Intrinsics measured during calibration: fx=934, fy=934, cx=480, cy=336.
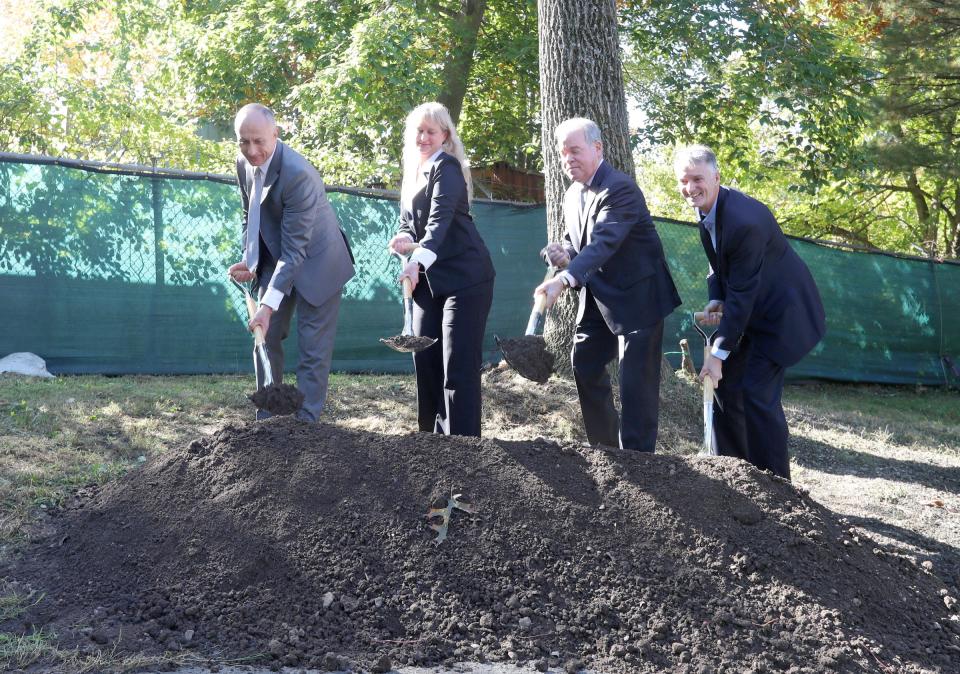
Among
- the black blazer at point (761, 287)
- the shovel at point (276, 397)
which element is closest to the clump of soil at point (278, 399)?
the shovel at point (276, 397)

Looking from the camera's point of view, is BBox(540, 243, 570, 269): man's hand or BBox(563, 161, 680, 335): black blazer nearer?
BBox(563, 161, 680, 335): black blazer

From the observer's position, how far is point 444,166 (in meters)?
4.43

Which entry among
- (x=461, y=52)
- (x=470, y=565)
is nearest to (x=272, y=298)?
(x=470, y=565)

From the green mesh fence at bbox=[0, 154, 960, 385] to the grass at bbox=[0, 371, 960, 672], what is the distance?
361 millimetres

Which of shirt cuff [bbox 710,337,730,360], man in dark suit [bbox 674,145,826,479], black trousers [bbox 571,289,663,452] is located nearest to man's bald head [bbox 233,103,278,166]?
black trousers [bbox 571,289,663,452]

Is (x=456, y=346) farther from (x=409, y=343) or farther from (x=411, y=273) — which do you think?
(x=411, y=273)

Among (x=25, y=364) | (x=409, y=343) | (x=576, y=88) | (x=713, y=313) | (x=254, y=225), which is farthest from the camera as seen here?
(x=25, y=364)

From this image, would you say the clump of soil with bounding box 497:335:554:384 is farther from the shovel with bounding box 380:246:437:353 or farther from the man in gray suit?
the man in gray suit

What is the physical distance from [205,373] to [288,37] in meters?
4.69

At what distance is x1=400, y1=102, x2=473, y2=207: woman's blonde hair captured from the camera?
14.6ft

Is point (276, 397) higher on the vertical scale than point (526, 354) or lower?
lower

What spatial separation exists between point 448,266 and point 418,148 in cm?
60

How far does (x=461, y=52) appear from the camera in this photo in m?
11.6

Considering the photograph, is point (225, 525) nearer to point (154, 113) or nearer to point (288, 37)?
point (288, 37)
